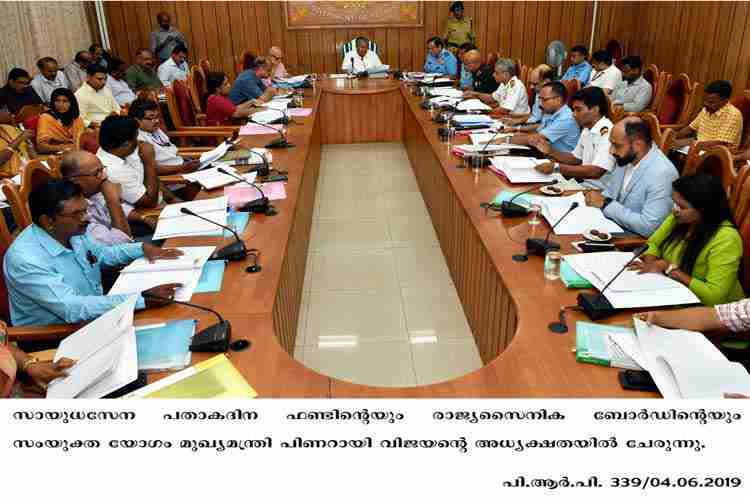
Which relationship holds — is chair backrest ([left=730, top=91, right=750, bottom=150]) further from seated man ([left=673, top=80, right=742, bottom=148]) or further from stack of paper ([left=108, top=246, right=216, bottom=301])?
stack of paper ([left=108, top=246, right=216, bottom=301])

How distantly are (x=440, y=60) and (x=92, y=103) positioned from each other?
12.6 ft

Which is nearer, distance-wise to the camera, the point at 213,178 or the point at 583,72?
the point at 213,178

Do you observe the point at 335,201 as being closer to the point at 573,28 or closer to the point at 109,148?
the point at 109,148

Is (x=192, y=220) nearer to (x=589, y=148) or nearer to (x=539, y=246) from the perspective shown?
(x=539, y=246)

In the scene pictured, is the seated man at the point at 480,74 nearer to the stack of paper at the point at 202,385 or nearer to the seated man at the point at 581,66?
the seated man at the point at 581,66

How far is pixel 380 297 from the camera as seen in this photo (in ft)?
10.4

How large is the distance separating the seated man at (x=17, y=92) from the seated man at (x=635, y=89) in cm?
527

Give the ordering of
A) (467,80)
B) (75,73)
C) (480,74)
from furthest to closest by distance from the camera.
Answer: (75,73), (467,80), (480,74)

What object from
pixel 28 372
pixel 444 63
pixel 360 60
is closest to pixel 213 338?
pixel 28 372

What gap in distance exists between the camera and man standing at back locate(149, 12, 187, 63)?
297 inches

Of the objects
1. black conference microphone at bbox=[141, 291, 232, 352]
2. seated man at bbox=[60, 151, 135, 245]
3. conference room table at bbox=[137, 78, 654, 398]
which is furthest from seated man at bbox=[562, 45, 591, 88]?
black conference microphone at bbox=[141, 291, 232, 352]

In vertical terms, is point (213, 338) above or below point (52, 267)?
below

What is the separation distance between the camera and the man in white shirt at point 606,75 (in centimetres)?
568

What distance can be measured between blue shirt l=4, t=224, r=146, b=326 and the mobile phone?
4.71 feet
